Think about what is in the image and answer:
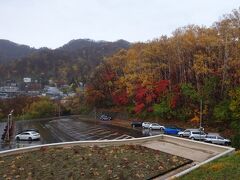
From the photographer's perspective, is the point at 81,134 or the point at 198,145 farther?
the point at 81,134

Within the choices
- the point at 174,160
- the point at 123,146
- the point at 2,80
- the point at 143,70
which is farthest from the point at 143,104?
the point at 2,80

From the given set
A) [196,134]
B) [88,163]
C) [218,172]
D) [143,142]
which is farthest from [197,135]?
[218,172]

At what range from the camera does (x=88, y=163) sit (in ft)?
50.5

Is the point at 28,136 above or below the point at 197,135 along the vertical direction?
below

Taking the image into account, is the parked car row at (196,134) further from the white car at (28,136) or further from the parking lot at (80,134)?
the white car at (28,136)

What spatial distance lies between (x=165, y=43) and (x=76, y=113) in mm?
42888

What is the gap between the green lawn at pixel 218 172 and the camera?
1159 centimetres

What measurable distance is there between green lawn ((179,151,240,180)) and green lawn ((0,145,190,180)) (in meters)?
2.10

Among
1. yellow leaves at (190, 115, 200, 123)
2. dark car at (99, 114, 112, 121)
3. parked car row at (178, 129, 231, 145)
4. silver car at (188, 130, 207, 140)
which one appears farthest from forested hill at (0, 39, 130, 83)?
silver car at (188, 130, 207, 140)

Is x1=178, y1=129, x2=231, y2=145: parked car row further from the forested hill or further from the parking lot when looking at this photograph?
the forested hill

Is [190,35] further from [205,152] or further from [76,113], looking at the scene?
[76,113]

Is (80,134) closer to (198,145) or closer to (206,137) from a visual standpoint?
(206,137)

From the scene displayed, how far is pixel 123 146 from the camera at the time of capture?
65.2 feet

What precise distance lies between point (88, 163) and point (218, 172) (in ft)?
19.8
